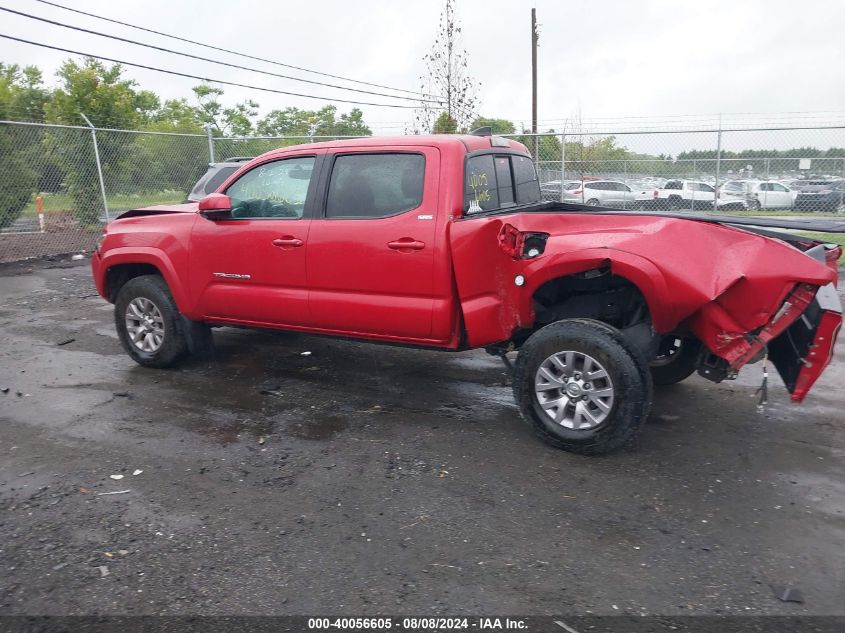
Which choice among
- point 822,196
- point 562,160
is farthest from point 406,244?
point 822,196

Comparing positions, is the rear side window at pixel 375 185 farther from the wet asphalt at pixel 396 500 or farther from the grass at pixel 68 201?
the grass at pixel 68 201

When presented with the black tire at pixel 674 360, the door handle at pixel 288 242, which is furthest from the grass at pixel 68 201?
the black tire at pixel 674 360

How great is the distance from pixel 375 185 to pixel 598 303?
71.0 inches

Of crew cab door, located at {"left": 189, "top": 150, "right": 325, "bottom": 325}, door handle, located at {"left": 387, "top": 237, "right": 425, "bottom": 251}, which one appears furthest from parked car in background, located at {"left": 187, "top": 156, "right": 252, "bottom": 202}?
door handle, located at {"left": 387, "top": 237, "right": 425, "bottom": 251}

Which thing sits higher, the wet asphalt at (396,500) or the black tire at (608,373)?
the black tire at (608,373)

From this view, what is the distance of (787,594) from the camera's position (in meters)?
2.80

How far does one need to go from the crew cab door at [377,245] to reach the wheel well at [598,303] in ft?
2.29

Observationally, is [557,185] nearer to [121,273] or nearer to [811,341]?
[121,273]

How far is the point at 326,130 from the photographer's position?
146ft

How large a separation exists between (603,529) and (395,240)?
7.67 feet

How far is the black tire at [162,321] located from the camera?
5.84m

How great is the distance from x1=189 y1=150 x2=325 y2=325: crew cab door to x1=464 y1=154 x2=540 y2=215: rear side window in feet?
4.10

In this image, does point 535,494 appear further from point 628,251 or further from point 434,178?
point 434,178

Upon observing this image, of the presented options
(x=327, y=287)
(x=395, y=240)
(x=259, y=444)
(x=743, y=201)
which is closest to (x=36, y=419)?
(x=259, y=444)
